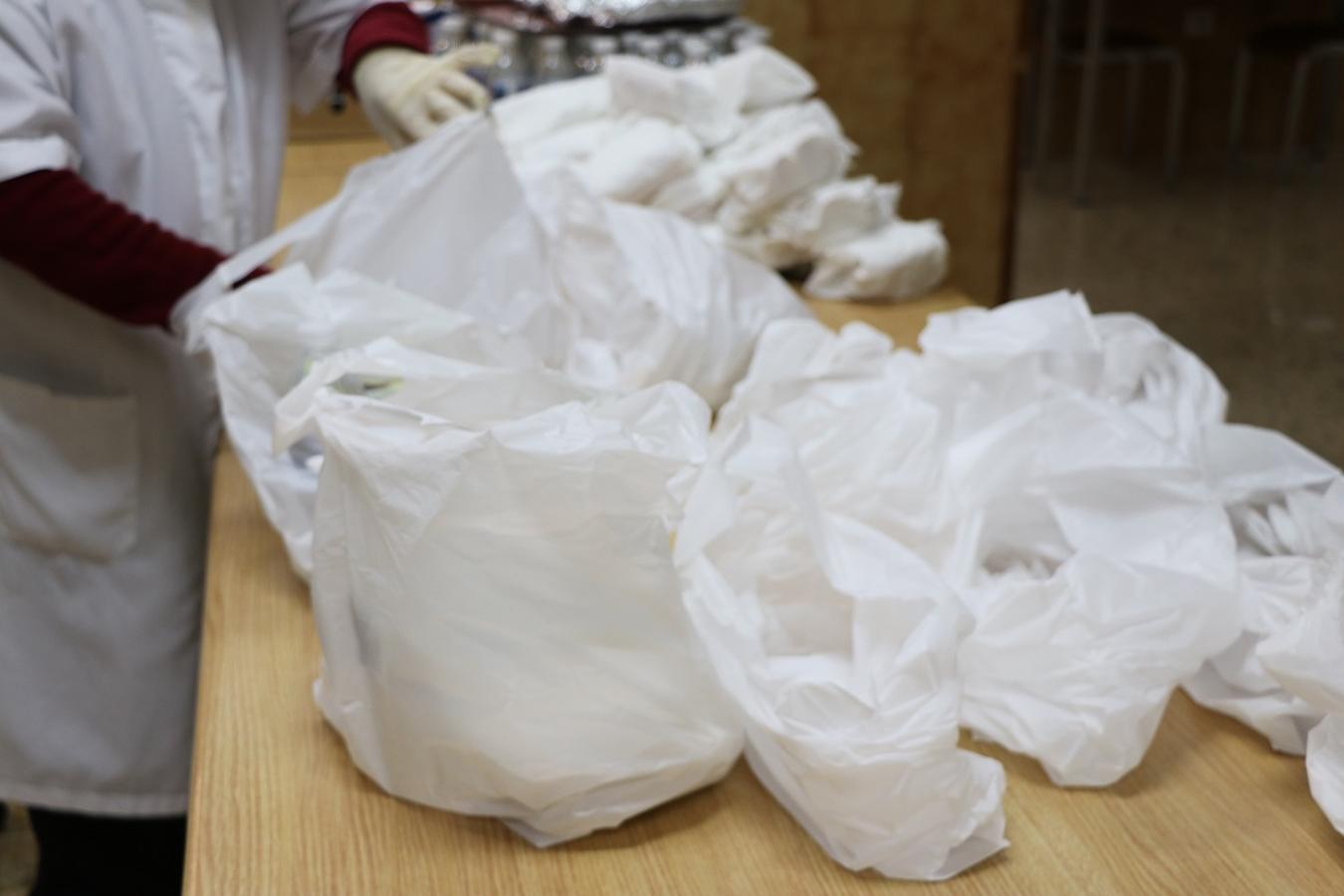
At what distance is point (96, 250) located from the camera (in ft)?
3.69

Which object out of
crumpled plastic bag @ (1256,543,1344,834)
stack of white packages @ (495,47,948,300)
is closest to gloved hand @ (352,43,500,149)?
stack of white packages @ (495,47,948,300)

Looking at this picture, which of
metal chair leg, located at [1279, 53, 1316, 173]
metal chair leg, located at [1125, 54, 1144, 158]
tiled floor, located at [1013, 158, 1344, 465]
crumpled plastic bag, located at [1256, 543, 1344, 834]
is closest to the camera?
crumpled plastic bag, located at [1256, 543, 1344, 834]

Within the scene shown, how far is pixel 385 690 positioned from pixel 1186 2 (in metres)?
5.53

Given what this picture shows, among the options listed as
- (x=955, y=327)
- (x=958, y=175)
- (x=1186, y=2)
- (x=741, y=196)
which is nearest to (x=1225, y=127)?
(x=1186, y=2)

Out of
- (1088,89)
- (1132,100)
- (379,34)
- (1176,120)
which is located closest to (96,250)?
(379,34)

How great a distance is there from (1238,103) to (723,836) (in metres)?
5.16

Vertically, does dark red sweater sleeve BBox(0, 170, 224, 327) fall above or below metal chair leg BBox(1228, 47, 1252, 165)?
above

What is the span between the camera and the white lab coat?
4.09ft

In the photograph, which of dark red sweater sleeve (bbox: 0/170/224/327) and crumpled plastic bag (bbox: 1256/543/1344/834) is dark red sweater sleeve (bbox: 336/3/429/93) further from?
crumpled plastic bag (bbox: 1256/543/1344/834)

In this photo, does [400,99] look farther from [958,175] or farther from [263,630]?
[958,175]

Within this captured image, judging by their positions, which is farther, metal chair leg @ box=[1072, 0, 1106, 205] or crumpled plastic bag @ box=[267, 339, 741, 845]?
metal chair leg @ box=[1072, 0, 1106, 205]

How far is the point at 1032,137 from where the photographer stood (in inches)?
217

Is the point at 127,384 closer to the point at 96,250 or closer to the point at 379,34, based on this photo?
the point at 96,250

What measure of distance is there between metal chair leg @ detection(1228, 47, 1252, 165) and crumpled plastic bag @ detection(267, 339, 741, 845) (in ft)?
16.4
